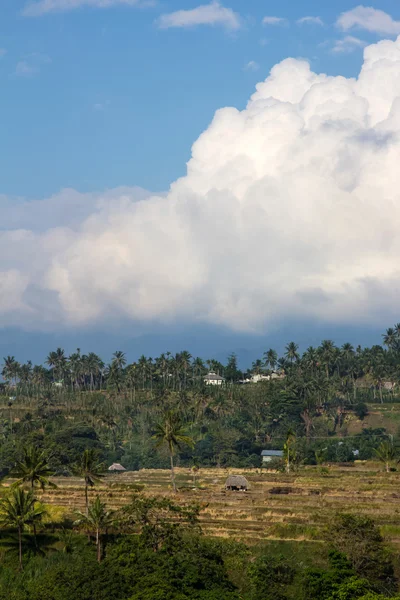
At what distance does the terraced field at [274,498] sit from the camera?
3639 inches

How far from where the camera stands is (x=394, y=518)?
91.8 meters

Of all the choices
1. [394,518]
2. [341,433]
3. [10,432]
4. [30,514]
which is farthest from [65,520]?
[341,433]

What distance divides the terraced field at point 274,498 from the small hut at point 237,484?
122cm

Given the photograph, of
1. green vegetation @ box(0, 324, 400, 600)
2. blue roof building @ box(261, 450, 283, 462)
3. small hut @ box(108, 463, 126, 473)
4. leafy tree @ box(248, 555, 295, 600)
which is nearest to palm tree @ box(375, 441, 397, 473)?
green vegetation @ box(0, 324, 400, 600)

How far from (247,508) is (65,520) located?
24076 mm

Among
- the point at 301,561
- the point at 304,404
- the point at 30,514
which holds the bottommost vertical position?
the point at 301,561

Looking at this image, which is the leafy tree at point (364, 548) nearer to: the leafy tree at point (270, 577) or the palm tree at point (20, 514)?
the leafy tree at point (270, 577)

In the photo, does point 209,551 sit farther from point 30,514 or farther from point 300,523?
point 30,514

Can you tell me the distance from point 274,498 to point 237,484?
31.9 feet

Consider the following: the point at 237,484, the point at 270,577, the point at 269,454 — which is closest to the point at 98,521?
the point at 270,577

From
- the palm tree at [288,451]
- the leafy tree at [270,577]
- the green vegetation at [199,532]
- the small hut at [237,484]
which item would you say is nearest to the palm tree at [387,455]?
the green vegetation at [199,532]

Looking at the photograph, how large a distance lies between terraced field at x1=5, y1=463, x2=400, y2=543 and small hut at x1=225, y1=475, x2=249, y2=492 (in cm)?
122

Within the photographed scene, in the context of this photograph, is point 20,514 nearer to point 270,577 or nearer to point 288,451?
point 270,577

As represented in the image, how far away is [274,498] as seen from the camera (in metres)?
104
